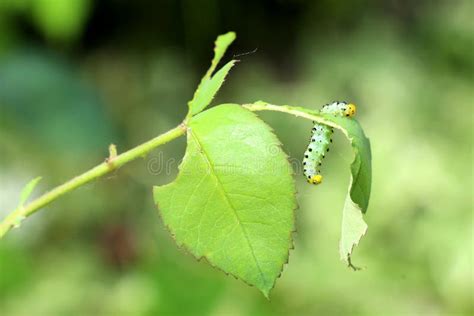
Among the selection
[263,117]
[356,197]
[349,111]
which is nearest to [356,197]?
[356,197]

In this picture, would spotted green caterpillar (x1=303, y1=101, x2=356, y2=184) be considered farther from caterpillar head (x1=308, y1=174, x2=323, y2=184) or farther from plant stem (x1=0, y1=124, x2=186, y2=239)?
plant stem (x1=0, y1=124, x2=186, y2=239)

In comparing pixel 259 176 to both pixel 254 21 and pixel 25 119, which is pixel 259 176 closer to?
pixel 25 119

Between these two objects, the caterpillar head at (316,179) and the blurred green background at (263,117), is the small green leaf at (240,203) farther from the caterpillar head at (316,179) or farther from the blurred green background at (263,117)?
the blurred green background at (263,117)

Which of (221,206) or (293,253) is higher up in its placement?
(221,206)

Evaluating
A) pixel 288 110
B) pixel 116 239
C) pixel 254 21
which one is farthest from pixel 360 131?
pixel 254 21

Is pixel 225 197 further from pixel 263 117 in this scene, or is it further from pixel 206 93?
pixel 263 117

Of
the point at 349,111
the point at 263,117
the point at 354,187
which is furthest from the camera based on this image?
the point at 263,117

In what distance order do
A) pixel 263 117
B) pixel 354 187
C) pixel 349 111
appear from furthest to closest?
1. pixel 263 117
2. pixel 349 111
3. pixel 354 187
